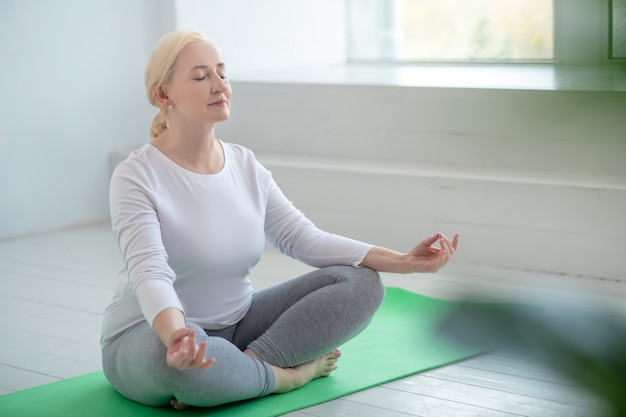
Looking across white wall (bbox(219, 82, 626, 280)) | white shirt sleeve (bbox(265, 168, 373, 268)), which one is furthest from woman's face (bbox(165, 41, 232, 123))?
white wall (bbox(219, 82, 626, 280))

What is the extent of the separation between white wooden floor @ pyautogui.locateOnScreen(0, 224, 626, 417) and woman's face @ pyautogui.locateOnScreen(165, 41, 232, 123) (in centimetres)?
63

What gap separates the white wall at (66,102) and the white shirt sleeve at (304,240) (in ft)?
6.44

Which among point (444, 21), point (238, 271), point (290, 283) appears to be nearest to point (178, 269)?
point (238, 271)

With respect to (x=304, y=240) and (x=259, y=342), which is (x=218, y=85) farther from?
(x=259, y=342)

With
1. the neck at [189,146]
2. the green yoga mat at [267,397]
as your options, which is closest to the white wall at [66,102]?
the green yoga mat at [267,397]

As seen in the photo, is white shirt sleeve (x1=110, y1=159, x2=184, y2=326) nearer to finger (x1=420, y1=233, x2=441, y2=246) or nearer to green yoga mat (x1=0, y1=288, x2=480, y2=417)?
green yoga mat (x1=0, y1=288, x2=480, y2=417)

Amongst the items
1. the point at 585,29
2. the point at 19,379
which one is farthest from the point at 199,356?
the point at 585,29

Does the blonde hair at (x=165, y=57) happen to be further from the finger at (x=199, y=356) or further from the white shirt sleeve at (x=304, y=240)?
the finger at (x=199, y=356)

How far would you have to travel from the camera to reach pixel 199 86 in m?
1.89

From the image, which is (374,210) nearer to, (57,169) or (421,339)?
(57,169)

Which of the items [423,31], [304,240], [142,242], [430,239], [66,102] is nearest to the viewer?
[142,242]

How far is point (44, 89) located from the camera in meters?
3.78

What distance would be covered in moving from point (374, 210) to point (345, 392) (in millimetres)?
1450

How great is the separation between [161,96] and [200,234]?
316mm
